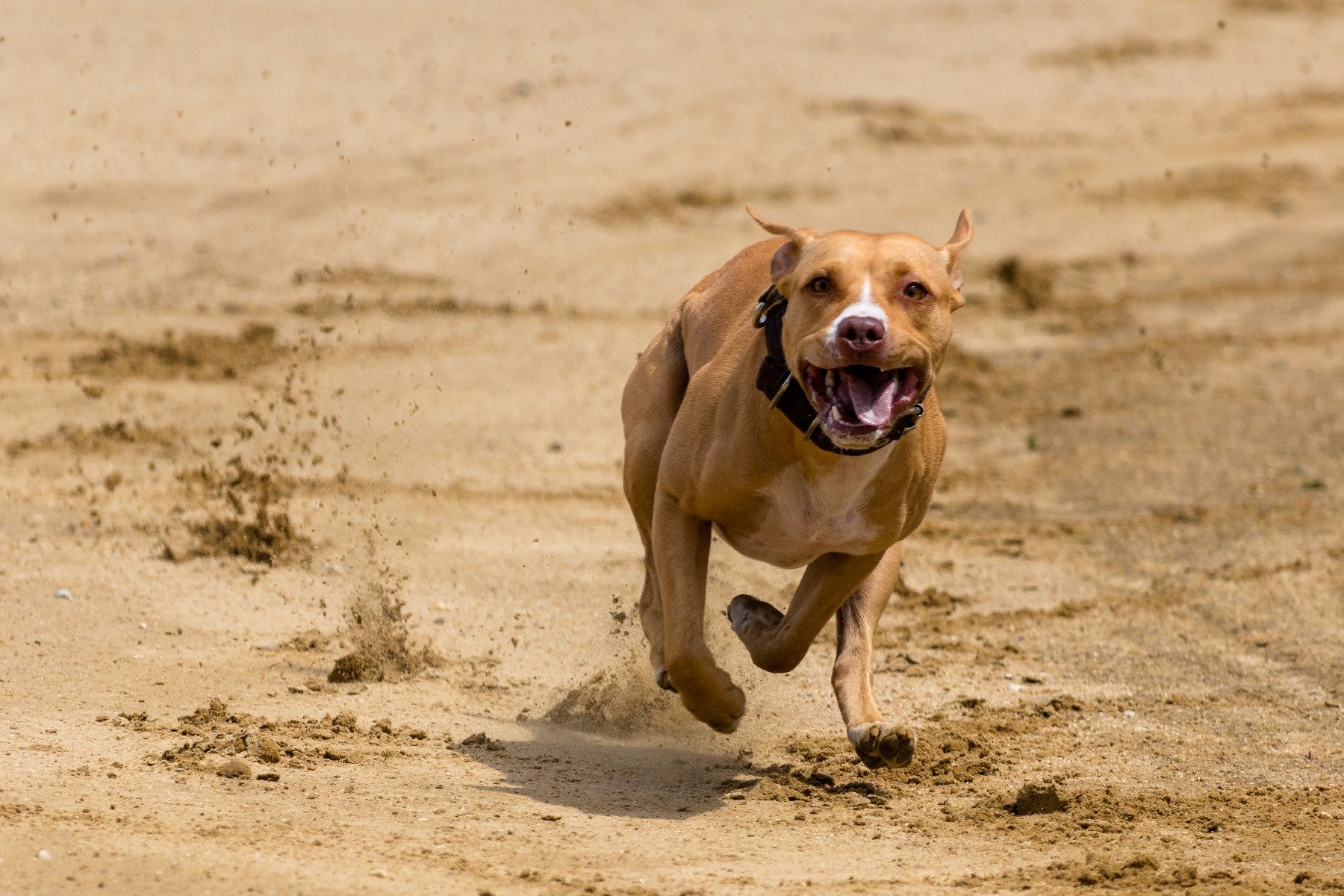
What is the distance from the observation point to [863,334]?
468 centimetres

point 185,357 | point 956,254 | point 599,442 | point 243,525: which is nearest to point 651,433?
point 956,254

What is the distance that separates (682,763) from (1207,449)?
566cm

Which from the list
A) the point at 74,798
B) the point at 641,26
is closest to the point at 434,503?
the point at 74,798

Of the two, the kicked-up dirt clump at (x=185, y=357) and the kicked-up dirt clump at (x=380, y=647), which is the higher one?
the kicked-up dirt clump at (x=185, y=357)

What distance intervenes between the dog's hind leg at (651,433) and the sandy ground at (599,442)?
1.53 feet

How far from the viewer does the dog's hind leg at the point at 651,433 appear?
6.11m

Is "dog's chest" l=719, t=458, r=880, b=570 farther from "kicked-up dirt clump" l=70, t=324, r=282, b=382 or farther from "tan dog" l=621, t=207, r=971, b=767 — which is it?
"kicked-up dirt clump" l=70, t=324, r=282, b=382

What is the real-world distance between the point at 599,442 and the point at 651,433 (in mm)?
4112

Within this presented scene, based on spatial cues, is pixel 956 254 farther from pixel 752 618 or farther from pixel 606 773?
pixel 606 773

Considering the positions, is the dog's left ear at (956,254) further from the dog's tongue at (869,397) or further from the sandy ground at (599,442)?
the sandy ground at (599,442)

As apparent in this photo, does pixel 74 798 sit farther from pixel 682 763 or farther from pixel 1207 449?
pixel 1207 449

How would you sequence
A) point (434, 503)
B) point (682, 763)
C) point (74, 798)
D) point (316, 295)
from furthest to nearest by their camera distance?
point (316, 295)
point (434, 503)
point (682, 763)
point (74, 798)

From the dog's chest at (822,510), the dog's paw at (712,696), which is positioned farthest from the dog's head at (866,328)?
the dog's paw at (712,696)

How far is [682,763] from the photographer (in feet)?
20.0
